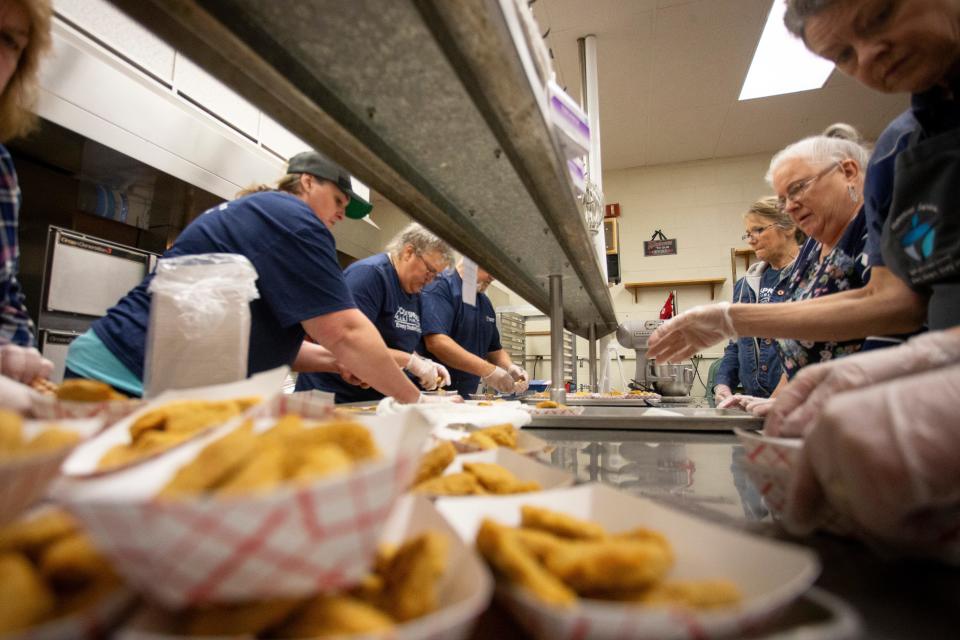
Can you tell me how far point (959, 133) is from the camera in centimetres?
86

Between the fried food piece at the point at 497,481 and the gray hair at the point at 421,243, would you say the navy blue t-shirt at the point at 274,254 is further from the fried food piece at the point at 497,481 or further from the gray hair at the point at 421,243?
the gray hair at the point at 421,243

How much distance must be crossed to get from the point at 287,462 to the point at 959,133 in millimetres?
1250

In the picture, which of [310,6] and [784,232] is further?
[784,232]

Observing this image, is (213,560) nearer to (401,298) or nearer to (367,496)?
(367,496)

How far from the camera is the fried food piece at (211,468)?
0.32 m

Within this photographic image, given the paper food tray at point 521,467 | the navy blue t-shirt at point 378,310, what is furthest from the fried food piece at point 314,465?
the navy blue t-shirt at point 378,310

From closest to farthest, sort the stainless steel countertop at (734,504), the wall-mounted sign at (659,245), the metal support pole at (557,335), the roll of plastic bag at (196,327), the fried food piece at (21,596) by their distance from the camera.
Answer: the fried food piece at (21,596) < the stainless steel countertop at (734,504) < the roll of plastic bag at (196,327) < the metal support pole at (557,335) < the wall-mounted sign at (659,245)

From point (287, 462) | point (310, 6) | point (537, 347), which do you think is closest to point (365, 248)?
point (537, 347)

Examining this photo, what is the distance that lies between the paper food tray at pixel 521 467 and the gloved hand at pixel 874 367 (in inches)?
13.6

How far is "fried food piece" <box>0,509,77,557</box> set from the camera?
0.30 metres

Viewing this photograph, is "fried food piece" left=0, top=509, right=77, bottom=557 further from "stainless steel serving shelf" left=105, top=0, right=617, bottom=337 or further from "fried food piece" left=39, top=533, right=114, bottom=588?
"stainless steel serving shelf" left=105, top=0, right=617, bottom=337

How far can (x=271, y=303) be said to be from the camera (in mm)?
1428

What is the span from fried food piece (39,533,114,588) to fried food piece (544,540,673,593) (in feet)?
1.02

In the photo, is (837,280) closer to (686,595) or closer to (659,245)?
(686,595)
